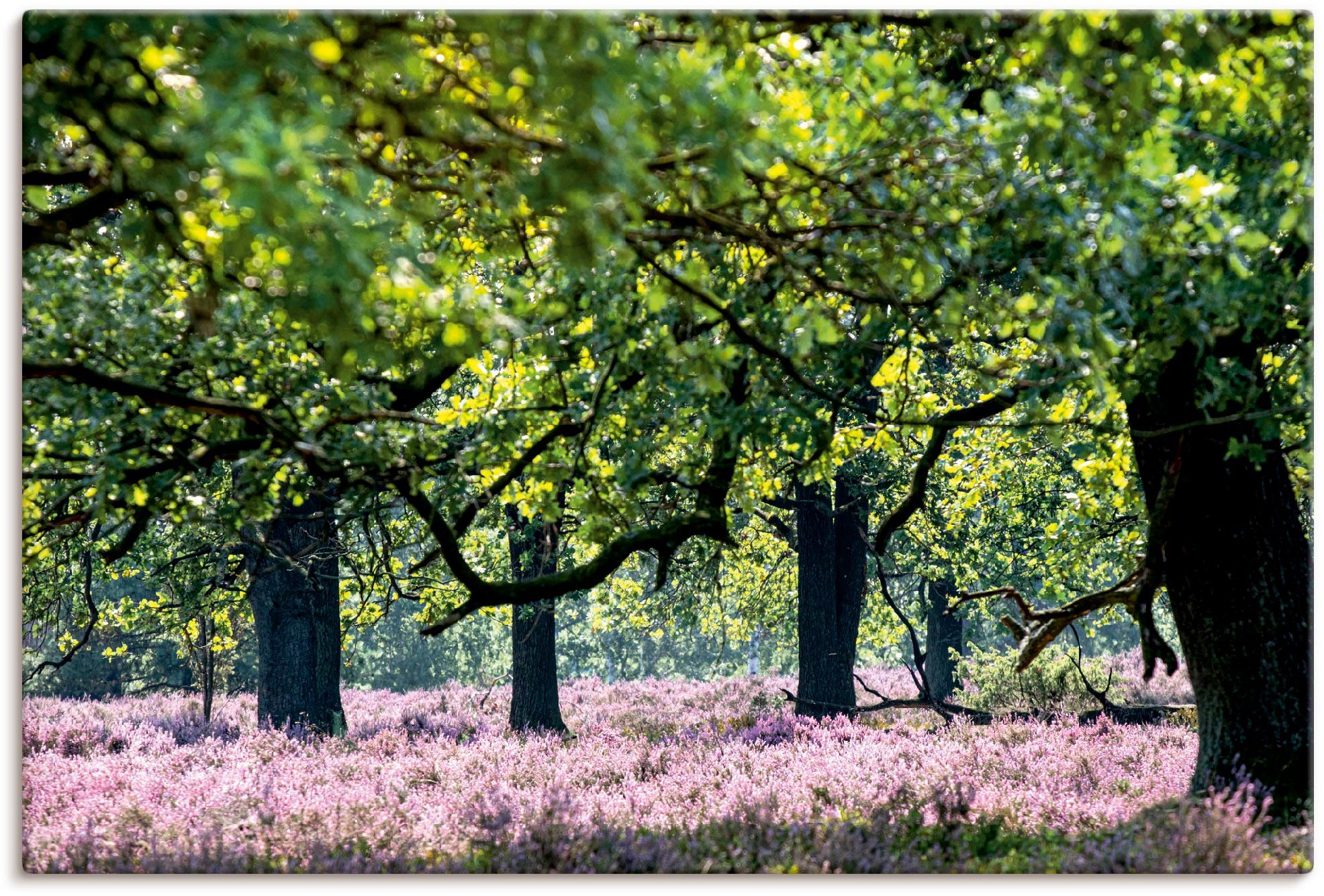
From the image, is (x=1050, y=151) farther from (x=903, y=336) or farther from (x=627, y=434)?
(x=627, y=434)

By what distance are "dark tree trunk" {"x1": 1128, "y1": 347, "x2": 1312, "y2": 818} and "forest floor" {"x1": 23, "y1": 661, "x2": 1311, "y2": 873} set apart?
436 millimetres

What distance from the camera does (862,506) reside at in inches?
603

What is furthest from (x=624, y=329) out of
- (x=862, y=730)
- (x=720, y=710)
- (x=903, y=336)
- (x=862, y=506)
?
(x=720, y=710)

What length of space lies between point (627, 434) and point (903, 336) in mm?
1836

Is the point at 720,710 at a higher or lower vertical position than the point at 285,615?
lower

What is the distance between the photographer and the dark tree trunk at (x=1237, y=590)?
6.12 meters

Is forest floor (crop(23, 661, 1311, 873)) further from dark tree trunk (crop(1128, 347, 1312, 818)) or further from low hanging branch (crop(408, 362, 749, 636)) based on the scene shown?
low hanging branch (crop(408, 362, 749, 636))

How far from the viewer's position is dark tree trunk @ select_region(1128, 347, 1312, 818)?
612 cm

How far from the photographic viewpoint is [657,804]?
7.47m

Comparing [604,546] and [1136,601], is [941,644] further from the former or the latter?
[604,546]

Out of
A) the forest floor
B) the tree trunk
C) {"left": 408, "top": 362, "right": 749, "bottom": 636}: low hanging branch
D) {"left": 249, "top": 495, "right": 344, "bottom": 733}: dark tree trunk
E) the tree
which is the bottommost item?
the tree trunk

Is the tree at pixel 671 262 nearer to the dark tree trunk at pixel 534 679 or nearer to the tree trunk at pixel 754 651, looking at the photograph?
the dark tree trunk at pixel 534 679

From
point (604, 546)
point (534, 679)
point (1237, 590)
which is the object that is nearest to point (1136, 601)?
point (1237, 590)

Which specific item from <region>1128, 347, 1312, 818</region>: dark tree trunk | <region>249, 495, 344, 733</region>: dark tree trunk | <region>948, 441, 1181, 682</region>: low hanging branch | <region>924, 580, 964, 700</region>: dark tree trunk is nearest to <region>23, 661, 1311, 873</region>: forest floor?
<region>1128, 347, 1312, 818</region>: dark tree trunk
